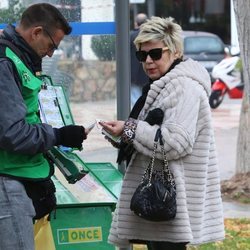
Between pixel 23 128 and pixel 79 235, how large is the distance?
1.39m

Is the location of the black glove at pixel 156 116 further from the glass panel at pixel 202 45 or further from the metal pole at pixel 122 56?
the glass panel at pixel 202 45

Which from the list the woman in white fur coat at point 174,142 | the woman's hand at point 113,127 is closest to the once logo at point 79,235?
the woman in white fur coat at point 174,142

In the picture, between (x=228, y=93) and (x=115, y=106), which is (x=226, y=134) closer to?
(x=228, y=93)

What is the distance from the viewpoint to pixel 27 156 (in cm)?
328

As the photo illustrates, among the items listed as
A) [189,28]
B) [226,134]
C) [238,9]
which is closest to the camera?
[238,9]

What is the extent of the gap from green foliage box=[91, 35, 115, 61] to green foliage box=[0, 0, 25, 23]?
52 cm

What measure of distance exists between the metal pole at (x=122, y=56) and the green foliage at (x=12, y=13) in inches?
26.5

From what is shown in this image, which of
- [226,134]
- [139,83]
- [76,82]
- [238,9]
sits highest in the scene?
[238,9]

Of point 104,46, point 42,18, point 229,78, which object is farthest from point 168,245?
point 229,78

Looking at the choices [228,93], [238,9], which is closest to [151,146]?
[238,9]

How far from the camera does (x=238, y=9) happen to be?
639 cm

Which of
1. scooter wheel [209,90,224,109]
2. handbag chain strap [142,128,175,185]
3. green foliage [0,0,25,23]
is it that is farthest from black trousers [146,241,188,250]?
scooter wheel [209,90,224,109]

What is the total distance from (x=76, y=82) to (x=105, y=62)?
250 millimetres

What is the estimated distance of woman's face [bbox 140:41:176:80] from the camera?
151 inches
